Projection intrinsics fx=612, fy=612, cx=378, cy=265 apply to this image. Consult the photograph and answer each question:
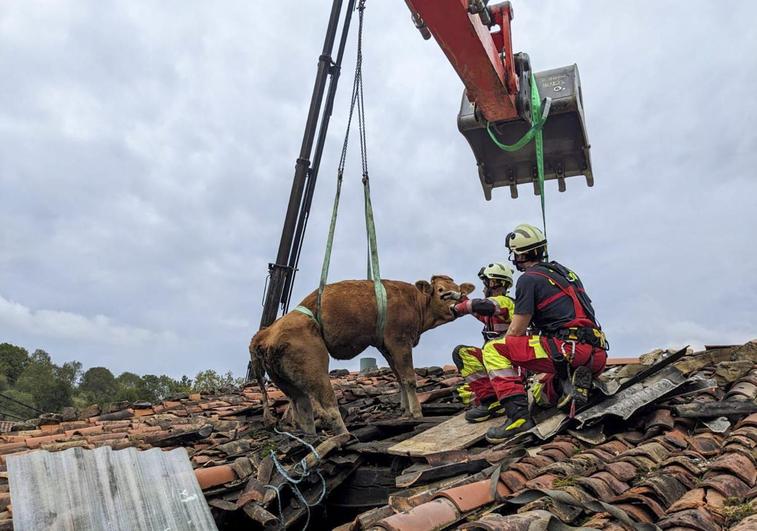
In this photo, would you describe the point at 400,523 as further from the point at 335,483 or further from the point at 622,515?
the point at 335,483

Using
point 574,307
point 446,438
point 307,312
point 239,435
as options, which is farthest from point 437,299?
point 239,435

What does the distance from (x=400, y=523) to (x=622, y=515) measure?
1.09m

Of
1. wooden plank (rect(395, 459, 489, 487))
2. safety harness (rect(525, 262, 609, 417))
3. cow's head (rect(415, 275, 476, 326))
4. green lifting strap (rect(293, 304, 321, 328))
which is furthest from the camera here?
cow's head (rect(415, 275, 476, 326))

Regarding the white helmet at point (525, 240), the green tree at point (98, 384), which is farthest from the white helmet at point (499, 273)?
the green tree at point (98, 384)

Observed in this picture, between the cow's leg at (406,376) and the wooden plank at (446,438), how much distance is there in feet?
2.31

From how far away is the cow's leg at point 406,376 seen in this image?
23.4 feet

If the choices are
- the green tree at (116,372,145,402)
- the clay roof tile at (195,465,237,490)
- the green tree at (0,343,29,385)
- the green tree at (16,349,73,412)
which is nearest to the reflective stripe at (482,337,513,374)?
the clay roof tile at (195,465,237,490)

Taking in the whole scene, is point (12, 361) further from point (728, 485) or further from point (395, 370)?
point (728, 485)

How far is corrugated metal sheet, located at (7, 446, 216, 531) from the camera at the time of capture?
422 cm

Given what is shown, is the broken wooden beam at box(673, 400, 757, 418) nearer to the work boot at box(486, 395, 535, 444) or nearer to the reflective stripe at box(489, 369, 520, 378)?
the work boot at box(486, 395, 535, 444)

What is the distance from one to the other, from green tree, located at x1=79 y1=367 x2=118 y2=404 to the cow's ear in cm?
3253

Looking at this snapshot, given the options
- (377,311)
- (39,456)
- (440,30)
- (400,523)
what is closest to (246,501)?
(39,456)

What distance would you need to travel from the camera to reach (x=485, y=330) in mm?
7156

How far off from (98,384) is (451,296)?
38.4m
